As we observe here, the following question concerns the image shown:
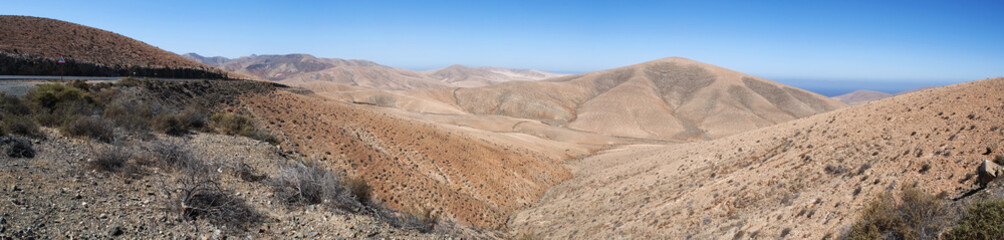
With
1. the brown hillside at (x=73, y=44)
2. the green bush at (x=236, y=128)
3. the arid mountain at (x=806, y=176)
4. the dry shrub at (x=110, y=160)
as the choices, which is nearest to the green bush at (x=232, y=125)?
the green bush at (x=236, y=128)

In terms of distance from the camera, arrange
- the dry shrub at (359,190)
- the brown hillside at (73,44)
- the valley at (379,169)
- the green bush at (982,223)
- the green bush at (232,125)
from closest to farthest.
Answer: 1. the green bush at (982,223)
2. the valley at (379,169)
3. the dry shrub at (359,190)
4. the green bush at (232,125)
5. the brown hillside at (73,44)

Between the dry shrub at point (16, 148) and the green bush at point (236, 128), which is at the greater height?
the dry shrub at point (16, 148)

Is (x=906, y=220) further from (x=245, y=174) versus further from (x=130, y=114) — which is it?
(x=130, y=114)

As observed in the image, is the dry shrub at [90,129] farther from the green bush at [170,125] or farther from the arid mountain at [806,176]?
the arid mountain at [806,176]

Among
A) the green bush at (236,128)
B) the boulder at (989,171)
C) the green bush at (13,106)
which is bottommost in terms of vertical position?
the green bush at (236,128)

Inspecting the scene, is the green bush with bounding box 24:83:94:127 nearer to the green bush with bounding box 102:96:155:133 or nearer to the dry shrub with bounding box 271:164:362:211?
the green bush with bounding box 102:96:155:133

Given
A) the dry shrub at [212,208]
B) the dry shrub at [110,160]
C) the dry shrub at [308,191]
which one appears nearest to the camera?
the dry shrub at [212,208]

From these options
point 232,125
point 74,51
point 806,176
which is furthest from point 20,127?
point 74,51

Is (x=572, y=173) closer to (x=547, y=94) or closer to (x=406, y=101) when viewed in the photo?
(x=406, y=101)

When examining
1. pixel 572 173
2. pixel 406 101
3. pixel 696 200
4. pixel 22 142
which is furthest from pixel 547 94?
pixel 22 142
